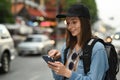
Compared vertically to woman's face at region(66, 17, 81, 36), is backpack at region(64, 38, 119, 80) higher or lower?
lower

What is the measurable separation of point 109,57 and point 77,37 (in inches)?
13.1

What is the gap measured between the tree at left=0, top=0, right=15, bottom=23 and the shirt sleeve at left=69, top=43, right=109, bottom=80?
37136mm

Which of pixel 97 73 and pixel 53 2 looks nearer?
→ pixel 97 73

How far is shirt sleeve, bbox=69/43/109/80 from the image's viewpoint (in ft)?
11.4

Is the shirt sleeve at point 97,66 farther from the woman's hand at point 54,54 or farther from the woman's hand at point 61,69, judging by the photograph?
the woman's hand at point 54,54

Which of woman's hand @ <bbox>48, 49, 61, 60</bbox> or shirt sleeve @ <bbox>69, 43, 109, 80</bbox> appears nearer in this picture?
Answer: shirt sleeve @ <bbox>69, 43, 109, 80</bbox>

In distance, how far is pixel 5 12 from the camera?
42312 millimetres

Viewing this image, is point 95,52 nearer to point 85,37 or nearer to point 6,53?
point 85,37

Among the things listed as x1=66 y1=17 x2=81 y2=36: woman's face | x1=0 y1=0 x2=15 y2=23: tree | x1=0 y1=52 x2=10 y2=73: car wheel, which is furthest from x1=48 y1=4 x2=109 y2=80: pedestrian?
x1=0 y1=0 x2=15 y2=23: tree

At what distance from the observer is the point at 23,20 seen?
60750mm

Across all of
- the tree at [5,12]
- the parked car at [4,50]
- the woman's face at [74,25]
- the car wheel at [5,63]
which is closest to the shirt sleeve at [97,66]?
the woman's face at [74,25]

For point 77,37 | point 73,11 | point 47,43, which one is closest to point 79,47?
point 77,37

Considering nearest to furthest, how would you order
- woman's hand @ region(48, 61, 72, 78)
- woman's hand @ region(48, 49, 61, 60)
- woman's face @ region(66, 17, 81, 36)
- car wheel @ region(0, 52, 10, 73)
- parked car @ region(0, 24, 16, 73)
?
woman's hand @ region(48, 61, 72, 78) → woman's face @ region(66, 17, 81, 36) → woman's hand @ region(48, 49, 61, 60) → parked car @ region(0, 24, 16, 73) → car wheel @ region(0, 52, 10, 73)

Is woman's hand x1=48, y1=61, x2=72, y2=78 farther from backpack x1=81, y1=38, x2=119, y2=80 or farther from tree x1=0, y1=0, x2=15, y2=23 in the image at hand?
tree x1=0, y1=0, x2=15, y2=23
